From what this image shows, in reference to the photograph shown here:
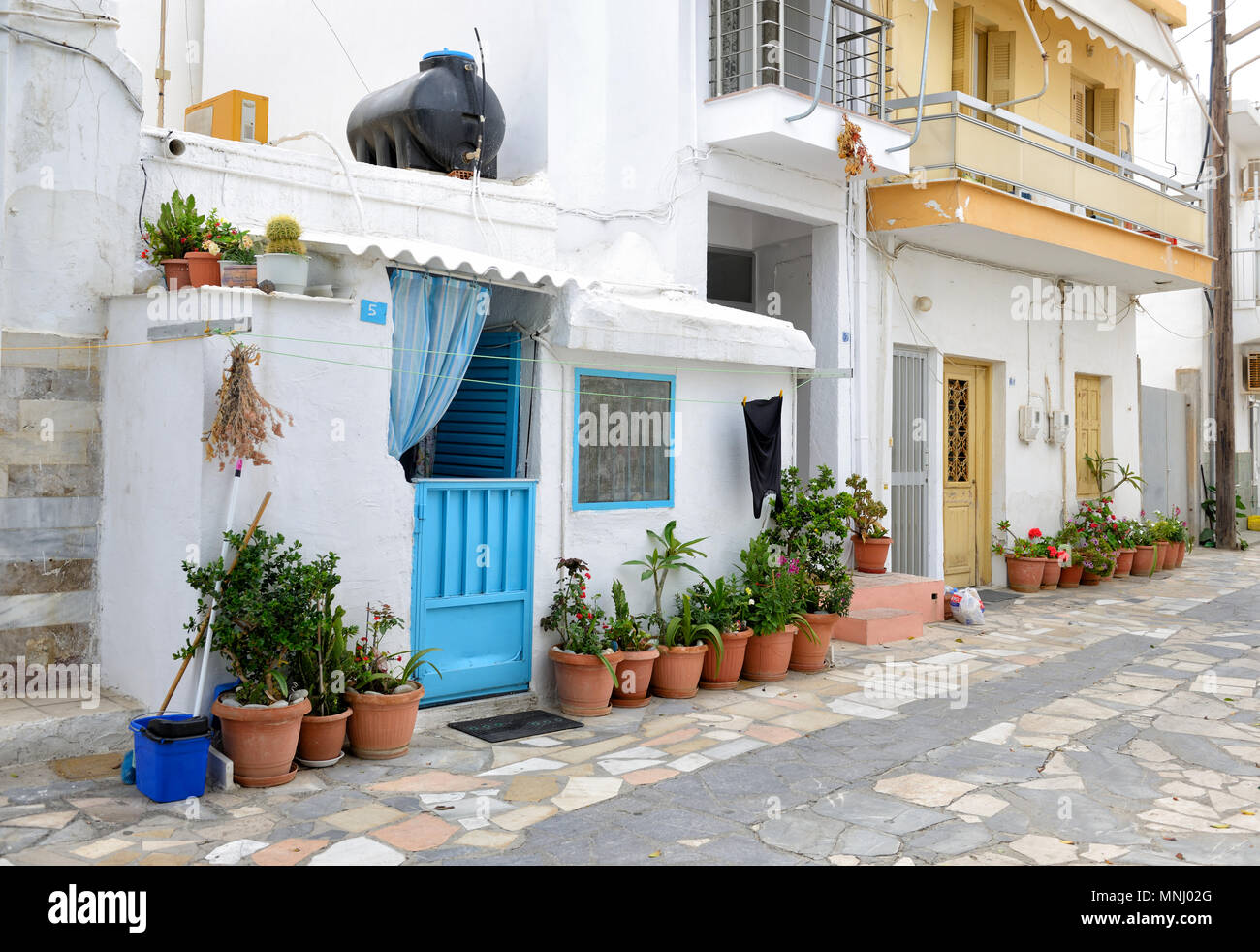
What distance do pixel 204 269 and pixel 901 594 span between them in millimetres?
7663

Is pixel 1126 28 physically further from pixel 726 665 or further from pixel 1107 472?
pixel 726 665

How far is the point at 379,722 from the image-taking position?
620 centimetres

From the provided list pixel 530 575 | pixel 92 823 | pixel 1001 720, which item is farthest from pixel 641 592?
pixel 92 823

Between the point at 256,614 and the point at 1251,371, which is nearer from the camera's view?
the point at 256,614

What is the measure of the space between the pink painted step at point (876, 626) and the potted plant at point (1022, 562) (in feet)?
12.0

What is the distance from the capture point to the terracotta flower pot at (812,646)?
892 cm

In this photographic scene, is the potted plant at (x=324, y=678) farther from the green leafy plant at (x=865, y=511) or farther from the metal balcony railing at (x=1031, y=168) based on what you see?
the metal balcony railing at (x=1031, y=168)

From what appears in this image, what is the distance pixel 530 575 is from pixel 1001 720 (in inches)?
141

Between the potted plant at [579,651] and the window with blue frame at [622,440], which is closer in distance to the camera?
the potted plant at [579,651]

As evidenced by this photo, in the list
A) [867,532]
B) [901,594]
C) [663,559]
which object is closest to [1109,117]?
[867,532]

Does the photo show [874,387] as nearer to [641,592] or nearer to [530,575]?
[641,592]

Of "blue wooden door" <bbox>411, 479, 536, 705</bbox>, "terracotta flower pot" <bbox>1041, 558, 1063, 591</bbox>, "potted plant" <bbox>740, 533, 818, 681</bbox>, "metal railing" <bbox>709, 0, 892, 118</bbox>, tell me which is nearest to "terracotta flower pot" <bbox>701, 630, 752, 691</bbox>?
"potted plant" <bbox>740, 533, 818, 681</bbox>

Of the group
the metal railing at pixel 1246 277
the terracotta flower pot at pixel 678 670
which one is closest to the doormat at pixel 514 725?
the terracotta flower pot at pixel 678 670

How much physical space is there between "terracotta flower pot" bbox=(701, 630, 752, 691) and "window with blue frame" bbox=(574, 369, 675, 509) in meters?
1.28
